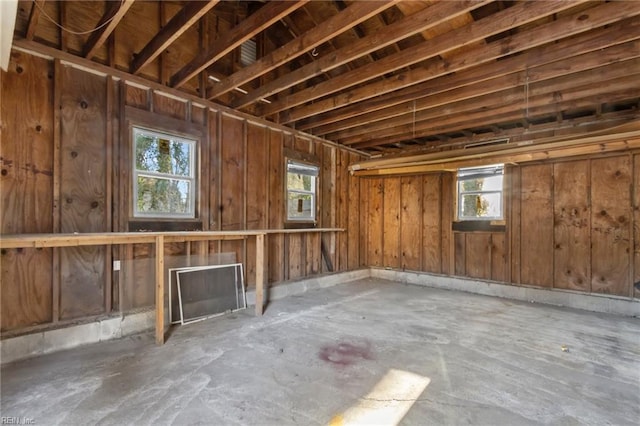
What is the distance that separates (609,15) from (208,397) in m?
4.07

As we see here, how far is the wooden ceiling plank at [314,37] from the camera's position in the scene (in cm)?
238

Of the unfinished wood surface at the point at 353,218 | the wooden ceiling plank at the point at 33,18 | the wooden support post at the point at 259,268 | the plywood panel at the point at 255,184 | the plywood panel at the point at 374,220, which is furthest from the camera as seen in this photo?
the plywood panel at the point at 374,220

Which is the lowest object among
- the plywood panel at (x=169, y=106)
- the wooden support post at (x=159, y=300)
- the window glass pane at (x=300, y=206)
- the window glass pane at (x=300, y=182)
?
the wooden support post at (x=159, y=300)

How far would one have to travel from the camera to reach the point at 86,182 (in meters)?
3.10

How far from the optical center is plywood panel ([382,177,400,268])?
22.3ft

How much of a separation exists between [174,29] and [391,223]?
5.40m

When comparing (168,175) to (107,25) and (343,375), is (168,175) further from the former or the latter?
(343,375)

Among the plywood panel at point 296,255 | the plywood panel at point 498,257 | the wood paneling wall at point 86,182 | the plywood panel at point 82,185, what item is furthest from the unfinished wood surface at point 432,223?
the plywood panel at point 82,185

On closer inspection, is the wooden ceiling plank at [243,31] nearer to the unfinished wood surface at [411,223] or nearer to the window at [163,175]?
the window at [163,175]

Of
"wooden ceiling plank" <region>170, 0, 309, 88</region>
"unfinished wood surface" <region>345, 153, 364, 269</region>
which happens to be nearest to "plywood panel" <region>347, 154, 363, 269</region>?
"unfinished wood surface" <region>345, 153, 364, 269</region>

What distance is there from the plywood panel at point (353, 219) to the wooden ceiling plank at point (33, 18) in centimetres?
516

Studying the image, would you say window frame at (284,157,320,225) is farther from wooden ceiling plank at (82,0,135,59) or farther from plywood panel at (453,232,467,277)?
wooden ceiling plank at (82,0,135,59)

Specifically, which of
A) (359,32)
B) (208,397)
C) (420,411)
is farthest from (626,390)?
(359,32)

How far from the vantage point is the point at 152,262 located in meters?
3.59
